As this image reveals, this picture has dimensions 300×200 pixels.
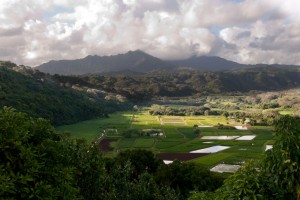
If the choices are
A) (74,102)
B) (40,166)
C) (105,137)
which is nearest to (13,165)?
(40,166)

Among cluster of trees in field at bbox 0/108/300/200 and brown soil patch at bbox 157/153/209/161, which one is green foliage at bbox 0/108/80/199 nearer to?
cluster of trees in field at bbox 0/108/300/200

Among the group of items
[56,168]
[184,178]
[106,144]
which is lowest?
[106,144]

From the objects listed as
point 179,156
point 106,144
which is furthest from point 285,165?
point 106,144

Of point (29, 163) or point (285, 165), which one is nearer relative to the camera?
point (285, 165)

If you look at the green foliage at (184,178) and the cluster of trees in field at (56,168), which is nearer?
the cluster of trees in field at (56,168)

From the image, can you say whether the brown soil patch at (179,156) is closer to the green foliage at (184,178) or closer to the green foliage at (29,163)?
the green foliage at (184,178)

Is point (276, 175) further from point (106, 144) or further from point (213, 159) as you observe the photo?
point (106, 144)

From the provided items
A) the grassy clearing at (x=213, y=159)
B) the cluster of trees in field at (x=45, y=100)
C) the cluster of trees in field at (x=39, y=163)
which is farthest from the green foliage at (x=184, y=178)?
the cluster of trees in field at (x=45, y=100)

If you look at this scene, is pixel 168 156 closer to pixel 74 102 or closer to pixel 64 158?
pixel 64 158

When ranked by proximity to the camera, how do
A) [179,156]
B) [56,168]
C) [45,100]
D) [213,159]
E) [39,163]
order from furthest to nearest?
[45,100] → [179,156] → [213,159] → [56,168] → [39,163]
